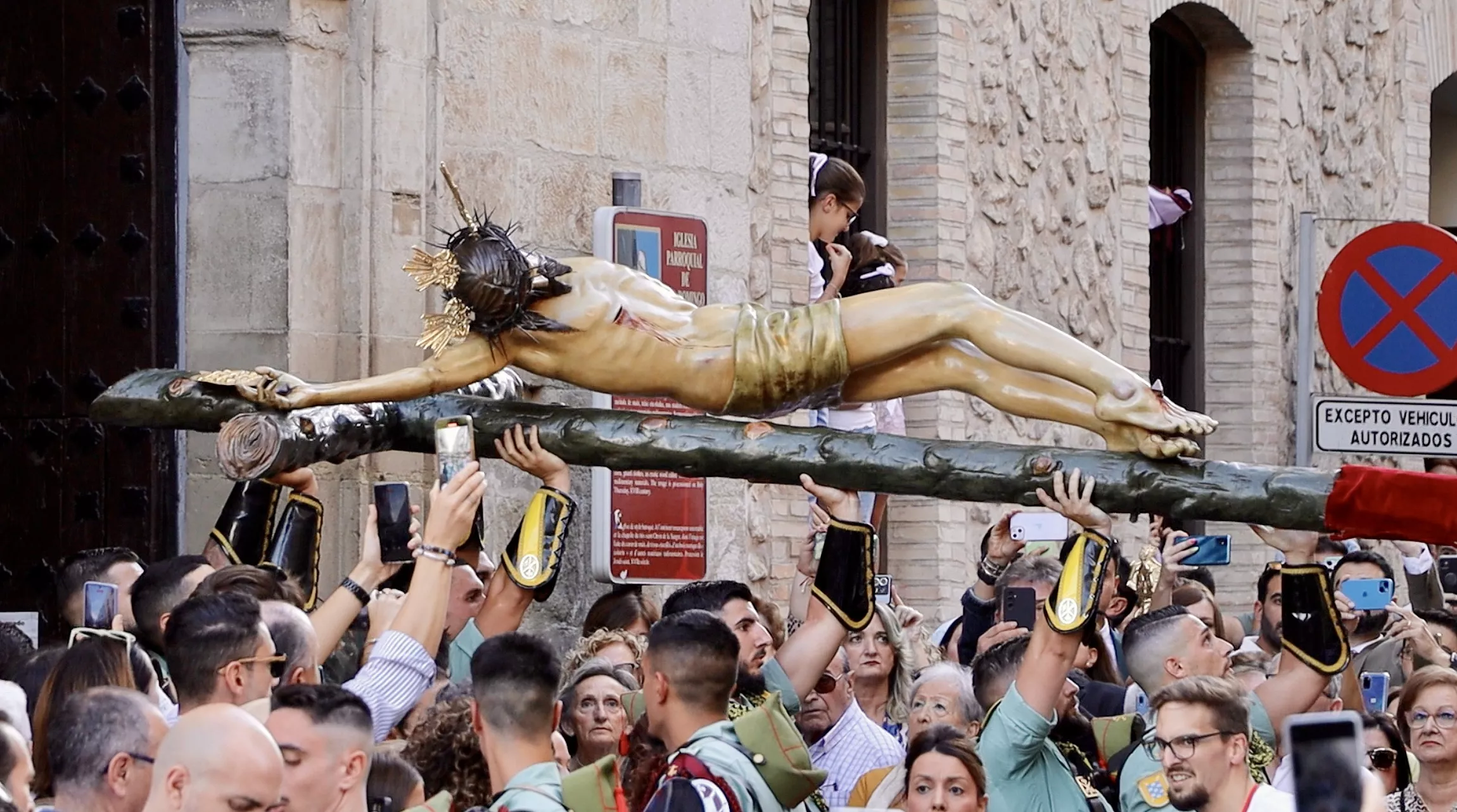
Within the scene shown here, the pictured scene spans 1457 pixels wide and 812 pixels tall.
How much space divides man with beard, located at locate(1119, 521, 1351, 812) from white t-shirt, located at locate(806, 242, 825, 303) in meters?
4.52

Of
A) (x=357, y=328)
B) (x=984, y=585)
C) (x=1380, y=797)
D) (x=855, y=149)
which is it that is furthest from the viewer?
(x=855, y=149)

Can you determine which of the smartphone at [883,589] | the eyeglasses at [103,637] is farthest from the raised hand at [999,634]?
the eyeglasses at [103,637]

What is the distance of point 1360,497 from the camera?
7414mm

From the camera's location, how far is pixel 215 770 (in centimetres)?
473

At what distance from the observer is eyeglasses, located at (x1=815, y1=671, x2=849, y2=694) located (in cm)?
808

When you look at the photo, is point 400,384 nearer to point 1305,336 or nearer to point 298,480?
point 298,480

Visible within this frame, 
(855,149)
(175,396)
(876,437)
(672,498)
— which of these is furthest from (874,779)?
(855,149)

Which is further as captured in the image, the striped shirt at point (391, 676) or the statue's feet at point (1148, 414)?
the statue's feet at point (1148, 414)

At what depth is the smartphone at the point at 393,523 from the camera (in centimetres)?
754

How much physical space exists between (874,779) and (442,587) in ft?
4.89

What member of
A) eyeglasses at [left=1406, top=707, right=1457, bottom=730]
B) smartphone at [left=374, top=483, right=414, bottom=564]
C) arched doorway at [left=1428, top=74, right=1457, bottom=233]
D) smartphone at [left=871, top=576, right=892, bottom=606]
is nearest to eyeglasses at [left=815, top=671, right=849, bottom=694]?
smartphone at [left=374, top=483, right=414, bottom=564]

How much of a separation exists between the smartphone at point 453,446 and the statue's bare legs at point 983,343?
4.09 feet

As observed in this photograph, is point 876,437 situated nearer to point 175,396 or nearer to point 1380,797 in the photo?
point 175,396

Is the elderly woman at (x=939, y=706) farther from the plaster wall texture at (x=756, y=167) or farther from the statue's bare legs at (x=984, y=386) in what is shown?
the plaster wall texture at (x=756, y=167)
